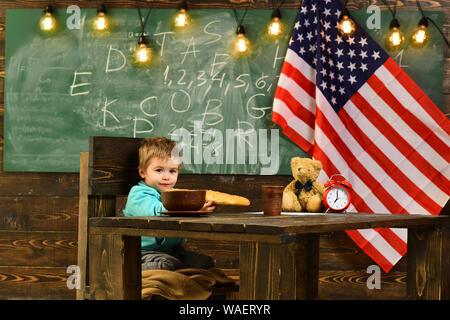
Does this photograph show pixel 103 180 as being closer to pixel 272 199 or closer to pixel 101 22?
pixel 272 199

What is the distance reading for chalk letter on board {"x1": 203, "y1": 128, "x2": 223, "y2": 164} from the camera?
3.74 m

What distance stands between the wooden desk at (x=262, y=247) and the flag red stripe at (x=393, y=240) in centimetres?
126

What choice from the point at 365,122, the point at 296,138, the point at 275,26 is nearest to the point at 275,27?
the point at 275,26

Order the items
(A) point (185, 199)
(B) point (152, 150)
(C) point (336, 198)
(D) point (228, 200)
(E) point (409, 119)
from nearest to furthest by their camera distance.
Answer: (A) point (185, 199) < (D) point (228, 200) < (C) point (336, 198) < (B) point (152, 150) < (E) point (409, 119)

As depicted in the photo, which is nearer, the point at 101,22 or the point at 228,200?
the point at 228,200

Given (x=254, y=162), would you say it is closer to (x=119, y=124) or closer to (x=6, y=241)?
(x=119, y=124)

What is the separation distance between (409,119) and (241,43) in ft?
3.86

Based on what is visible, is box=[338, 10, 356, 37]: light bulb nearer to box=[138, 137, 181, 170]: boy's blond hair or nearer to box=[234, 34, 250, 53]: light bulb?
box=[234, 34, 250, 53]: light bulb

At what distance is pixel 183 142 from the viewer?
3.75 m

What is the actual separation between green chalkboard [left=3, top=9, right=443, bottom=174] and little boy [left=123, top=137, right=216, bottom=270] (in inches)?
45.1

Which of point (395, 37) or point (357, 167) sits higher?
point (395, 37)

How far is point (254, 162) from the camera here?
3736mm

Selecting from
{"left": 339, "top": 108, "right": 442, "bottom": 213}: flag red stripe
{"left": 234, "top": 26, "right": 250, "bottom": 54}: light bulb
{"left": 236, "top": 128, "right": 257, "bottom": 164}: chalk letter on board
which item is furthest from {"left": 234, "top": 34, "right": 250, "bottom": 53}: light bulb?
{"left": 339, "top": 108, "right": 442, "bottom": 213}: flag red stripe

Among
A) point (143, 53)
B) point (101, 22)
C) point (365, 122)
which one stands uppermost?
point (101, 22)
